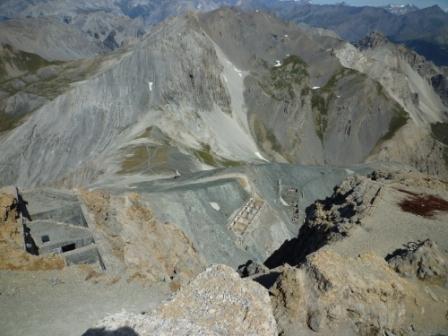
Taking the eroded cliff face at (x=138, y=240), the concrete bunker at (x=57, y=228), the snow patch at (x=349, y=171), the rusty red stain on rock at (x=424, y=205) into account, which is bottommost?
the snow patch at (x=349, y=171)

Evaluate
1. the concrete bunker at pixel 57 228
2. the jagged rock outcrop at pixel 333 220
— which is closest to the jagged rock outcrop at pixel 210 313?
the concrete bunker at pixel 57 228

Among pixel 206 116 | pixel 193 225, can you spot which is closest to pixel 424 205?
pixel 193 225

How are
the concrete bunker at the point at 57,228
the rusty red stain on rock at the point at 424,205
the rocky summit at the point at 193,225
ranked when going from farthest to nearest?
Answer: 1. the rusty red stain on rock at the point at 424,205
2. the concrete bunker at the point at 57,228
3. the rocky summit at the point at 193,225

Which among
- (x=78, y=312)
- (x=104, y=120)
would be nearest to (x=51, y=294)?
(x=78, y=312)

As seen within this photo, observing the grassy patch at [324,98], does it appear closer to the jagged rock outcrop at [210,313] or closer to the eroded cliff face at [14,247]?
the eroded cliff face at [14,247]

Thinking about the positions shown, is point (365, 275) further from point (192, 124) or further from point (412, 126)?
point (412, 126)
